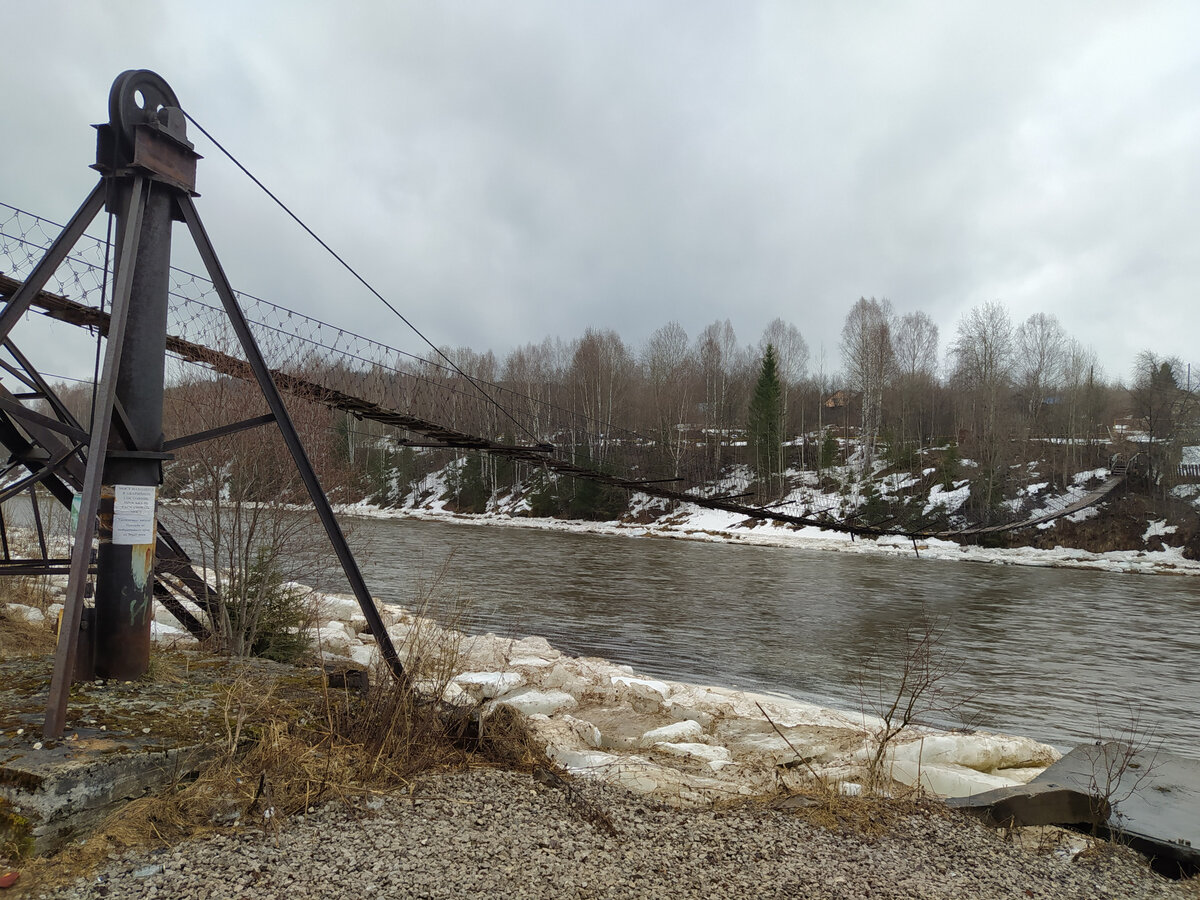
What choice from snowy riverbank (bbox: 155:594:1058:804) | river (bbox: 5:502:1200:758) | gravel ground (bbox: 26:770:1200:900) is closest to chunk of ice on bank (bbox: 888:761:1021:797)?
snowy riverbank (bbox: 155:594:1058:804)

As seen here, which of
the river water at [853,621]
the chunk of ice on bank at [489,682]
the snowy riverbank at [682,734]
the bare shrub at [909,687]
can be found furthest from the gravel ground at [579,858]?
the chunk of ice on bank at [489,682]

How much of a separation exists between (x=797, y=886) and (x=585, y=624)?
12.5m

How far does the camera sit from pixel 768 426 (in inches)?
1882

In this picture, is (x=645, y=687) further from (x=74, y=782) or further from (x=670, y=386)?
(x=670, y=386)

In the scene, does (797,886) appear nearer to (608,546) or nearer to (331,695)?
(331,695)

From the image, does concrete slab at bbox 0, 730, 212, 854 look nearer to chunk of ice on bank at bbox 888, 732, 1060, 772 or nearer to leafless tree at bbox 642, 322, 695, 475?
chunk of ice on bank at bbox 888, 732, 1060, 772

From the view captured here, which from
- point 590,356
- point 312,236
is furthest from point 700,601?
point 590,356

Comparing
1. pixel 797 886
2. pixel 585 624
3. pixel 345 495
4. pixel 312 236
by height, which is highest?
pixel 312 236

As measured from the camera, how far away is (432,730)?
4.51 m

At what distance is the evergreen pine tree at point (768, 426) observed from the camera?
4800 centimetres

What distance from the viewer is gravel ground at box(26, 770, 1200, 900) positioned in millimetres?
2943

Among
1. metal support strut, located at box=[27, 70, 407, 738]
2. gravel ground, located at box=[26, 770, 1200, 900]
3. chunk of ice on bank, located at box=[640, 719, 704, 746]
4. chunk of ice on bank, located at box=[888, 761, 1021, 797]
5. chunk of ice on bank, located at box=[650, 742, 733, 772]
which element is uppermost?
metal support strut, located at box=[27, 70, 407, 738]

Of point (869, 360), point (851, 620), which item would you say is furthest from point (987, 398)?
point (851, 620)

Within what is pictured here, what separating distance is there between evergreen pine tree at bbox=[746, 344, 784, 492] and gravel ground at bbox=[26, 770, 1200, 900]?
44.2 meters
